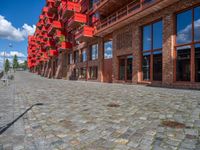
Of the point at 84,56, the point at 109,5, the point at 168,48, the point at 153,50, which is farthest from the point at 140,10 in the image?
the point at 84,56

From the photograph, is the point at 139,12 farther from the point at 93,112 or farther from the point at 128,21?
the point at 93,112

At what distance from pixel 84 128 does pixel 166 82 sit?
10275mm

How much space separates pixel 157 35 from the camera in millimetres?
14328

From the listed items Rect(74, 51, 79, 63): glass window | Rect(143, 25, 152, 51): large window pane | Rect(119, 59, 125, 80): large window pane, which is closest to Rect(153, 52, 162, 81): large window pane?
Rect(143, 25, 152, 51): large window pane

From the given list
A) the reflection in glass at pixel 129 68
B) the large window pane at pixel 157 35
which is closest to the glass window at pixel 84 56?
the reflection in glass at pixel 129 68

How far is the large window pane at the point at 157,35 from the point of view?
13995 mm

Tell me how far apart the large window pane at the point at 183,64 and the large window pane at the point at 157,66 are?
1583 mm

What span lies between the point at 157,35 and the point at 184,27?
2.50 meters

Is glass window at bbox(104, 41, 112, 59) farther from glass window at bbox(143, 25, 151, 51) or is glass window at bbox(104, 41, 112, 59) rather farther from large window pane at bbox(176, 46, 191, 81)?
large window pane at bbox(176, 46, 191, 81)

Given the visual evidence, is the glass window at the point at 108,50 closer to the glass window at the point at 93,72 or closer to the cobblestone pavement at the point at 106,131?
the glass window at the point at 93,72

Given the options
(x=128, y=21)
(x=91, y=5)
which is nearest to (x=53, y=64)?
(x=91, y=5)

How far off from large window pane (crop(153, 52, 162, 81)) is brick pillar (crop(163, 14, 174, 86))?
606 mm

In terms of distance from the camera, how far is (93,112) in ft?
18.8

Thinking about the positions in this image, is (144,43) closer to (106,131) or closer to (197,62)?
(197,62)
